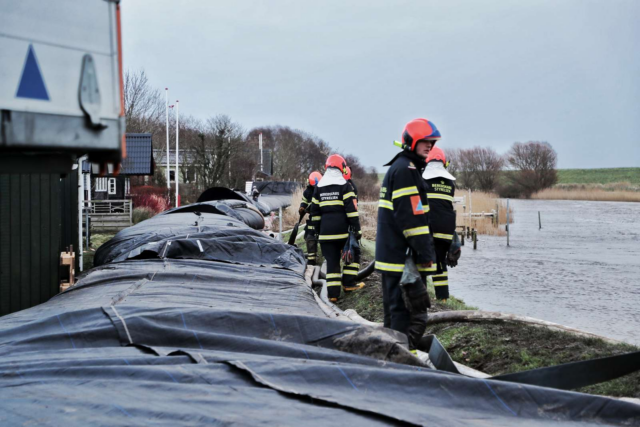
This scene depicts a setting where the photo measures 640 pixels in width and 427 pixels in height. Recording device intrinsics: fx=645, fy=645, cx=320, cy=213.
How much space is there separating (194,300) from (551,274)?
12.0m

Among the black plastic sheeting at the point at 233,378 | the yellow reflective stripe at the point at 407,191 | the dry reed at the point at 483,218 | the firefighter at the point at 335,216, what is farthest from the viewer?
the dry reed at the point at 483,218

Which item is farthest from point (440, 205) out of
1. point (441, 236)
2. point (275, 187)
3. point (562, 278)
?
point (275, 187)

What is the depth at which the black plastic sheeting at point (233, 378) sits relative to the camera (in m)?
2.63

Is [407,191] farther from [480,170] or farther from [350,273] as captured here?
[480,170]

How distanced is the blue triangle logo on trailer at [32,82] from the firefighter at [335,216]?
7496 mm

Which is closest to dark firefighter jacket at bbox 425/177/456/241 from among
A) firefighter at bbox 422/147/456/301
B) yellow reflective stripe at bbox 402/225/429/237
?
firefighter at bbox 422/147/456/301

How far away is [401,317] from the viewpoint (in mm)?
5566

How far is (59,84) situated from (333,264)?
7557mm

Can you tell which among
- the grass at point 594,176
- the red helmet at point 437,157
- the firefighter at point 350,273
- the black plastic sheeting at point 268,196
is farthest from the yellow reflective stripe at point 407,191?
the grass at point 594,176

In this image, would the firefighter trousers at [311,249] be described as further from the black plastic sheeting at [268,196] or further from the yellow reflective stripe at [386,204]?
the yellow reflective stripe at [386,204]

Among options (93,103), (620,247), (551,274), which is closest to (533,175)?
(620,247)

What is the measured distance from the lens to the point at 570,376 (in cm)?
387

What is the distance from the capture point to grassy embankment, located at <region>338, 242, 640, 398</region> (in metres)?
4.88

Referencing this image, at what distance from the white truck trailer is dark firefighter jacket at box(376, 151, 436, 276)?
3872 mm
